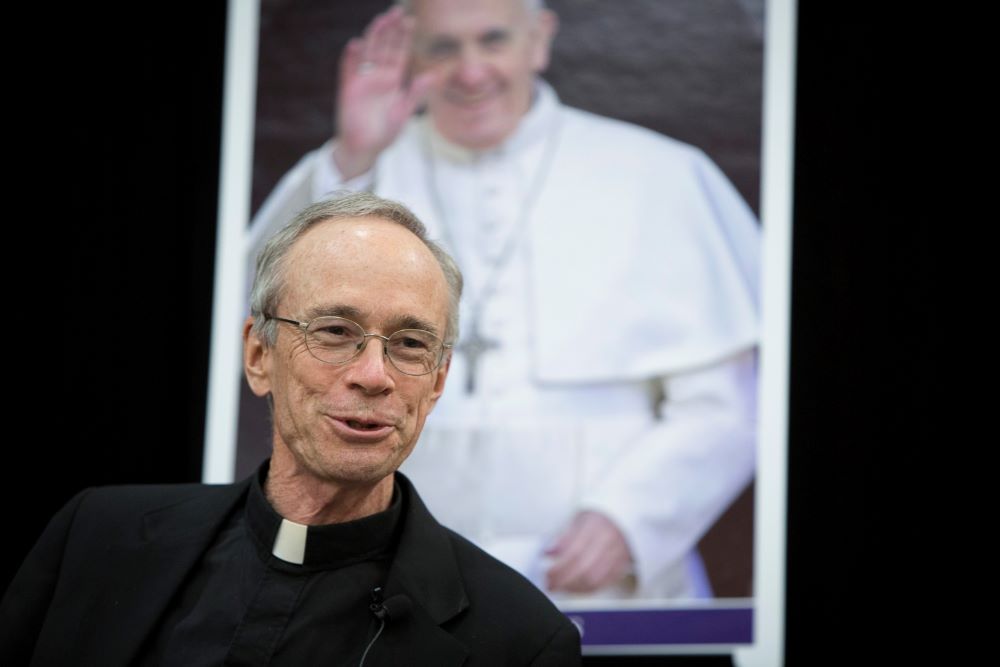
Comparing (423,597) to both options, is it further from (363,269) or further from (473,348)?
(473,348)

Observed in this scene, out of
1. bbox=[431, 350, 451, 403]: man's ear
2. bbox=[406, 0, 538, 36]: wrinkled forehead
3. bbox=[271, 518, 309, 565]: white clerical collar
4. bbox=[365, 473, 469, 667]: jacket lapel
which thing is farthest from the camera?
bbox=[406, 0, 538, 36]: wrinkled forehead

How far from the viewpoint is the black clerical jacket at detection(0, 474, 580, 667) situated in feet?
6.10

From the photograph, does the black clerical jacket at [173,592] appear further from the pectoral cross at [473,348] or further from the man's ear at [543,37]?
the man's ear at [543,37]

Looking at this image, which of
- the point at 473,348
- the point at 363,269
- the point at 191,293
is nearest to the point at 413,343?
the point at 363,269

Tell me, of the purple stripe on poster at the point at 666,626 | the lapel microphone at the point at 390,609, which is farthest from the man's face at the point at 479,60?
→ the lapel microphone at the point at 390,609

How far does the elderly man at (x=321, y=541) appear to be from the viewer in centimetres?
186

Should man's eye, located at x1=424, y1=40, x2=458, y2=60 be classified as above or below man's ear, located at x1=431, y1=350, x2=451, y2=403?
above

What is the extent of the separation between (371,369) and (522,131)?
1939mm

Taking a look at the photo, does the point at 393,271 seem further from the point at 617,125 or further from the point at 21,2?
the point at 21,2

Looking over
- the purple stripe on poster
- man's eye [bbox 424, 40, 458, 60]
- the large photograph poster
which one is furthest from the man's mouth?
man's eye [bbox 424, 40, 458, 60]

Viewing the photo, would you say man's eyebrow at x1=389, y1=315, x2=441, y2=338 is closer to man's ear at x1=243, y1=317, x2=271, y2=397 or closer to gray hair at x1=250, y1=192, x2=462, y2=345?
gray hair at x1=250, y1=192, x2=462, y2=345

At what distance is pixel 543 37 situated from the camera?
11.9 feet

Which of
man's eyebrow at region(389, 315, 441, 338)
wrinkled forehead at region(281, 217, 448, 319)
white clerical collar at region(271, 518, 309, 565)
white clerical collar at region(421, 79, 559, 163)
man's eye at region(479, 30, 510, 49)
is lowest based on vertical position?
white clerical collar at region(271, 518, 309, 565)

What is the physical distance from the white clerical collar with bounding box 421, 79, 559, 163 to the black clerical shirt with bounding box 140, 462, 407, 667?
1.82 metres
